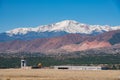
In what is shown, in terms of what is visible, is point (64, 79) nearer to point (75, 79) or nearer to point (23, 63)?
point (75, 79)

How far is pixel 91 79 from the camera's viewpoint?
80.7 m

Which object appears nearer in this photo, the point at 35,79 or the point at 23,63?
the point at 35,79

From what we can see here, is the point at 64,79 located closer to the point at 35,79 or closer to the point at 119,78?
the point at 35,79

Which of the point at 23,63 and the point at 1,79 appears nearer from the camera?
the point at 1,79

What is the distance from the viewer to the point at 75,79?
80188mm

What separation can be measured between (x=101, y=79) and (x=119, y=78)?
5985 millimetres

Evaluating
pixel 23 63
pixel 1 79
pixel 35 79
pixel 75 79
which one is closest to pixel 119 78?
pixel 75 79

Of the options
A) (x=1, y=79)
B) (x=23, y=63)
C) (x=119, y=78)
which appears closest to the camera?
(x=1, y=79)

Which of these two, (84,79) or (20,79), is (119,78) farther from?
(20,79)

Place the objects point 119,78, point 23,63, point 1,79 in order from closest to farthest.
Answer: point 1,79
point 119,78
point 23,63

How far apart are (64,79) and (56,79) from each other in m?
1.43

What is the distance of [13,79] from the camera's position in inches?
3132

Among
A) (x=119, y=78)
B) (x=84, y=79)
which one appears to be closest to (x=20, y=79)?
(x=84, y=79)

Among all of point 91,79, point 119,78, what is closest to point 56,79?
point 91,79
